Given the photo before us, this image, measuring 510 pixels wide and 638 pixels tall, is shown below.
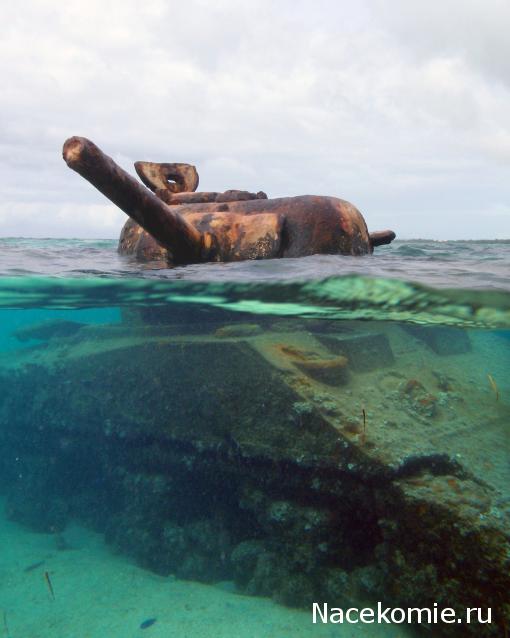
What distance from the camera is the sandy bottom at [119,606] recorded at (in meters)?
6.11

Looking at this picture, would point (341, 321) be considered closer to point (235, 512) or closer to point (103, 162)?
point (235, 512)

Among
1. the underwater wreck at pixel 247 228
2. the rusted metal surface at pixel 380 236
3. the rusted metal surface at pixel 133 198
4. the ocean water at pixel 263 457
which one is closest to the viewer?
the rusted metal surface at pixel 133 198

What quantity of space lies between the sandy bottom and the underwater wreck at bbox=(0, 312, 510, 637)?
0.37 metres

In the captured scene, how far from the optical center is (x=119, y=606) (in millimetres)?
7402

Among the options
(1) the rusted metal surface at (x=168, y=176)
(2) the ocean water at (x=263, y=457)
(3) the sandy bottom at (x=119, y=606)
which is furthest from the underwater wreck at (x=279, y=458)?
(1) the rusted metal surface at (x=168, y=176)

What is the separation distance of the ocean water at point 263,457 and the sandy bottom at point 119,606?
0.13ft

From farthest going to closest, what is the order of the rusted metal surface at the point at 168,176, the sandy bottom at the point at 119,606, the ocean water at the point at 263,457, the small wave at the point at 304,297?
the rusted metal surface at the point at 168,176 < the small wave at the point at 304,297 < the sandy bottom at the point at 119,606 < the ocean water at the point at 263,457

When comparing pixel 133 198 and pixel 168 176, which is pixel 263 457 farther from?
pixel 168 176

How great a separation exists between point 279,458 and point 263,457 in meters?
0.31

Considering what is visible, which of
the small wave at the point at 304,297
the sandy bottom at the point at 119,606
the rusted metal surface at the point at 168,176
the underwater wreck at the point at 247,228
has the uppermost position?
the rusted metal surface at the point at 168,176

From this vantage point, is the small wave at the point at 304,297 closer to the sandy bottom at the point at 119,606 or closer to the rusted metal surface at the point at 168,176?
the rusted metal surface at the point at 168,176

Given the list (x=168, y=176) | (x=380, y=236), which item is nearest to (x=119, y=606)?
(x=168, y=176)

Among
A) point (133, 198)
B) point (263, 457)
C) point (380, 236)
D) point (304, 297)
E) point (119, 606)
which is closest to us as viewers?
point (133, 198)

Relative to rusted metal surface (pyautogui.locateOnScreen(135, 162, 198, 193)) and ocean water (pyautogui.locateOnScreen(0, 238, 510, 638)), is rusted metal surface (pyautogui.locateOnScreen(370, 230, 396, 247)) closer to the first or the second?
ocean water (pyautogui.locateOnScreen(0, 238, 510, 638))
